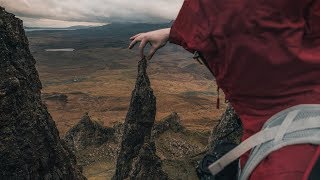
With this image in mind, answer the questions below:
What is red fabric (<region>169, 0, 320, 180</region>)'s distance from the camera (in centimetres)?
316

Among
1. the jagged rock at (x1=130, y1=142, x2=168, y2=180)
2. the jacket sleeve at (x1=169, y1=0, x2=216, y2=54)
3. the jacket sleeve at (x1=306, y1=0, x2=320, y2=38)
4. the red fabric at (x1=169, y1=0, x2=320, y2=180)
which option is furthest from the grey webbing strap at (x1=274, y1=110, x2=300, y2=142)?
the jagged rock at (x1=130, y1=142, x2=168, y2=180)

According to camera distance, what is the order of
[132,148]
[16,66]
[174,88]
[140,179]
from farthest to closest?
1. [174,88]
2. [132,148]
3. [140,179]
4. [16,66]

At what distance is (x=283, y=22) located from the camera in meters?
3.18

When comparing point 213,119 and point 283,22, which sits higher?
point 283,22

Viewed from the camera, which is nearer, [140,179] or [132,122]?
[140,179]

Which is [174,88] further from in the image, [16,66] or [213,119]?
[16,66]

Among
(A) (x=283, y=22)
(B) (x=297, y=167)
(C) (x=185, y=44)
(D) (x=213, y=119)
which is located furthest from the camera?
(D) (x=213, y=119)

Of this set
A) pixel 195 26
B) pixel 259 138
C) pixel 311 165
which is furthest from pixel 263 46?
pixel 311 165

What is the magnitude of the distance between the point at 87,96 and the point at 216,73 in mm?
141171

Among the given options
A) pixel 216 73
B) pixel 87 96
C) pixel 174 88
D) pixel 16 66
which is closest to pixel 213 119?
pixel 87 96

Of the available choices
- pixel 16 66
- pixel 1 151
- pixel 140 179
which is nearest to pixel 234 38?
pixel 1 151

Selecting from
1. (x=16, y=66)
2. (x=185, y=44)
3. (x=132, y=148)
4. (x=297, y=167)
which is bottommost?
(x=132, y=148)

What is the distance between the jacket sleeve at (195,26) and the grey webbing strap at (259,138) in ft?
2.36

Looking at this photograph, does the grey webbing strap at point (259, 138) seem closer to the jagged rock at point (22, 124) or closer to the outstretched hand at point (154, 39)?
the outstretched hand at point (154, 39)
